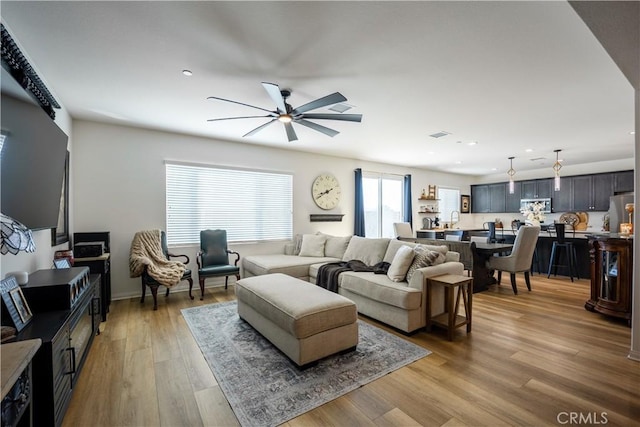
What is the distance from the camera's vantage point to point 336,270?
151 inches

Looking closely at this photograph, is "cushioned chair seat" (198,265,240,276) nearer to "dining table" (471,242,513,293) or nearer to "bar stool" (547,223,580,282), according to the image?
"dining table" (471,242,513,293)

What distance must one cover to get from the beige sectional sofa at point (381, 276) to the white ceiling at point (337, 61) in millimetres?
1811

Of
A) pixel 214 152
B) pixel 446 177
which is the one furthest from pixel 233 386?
pixel 446 177

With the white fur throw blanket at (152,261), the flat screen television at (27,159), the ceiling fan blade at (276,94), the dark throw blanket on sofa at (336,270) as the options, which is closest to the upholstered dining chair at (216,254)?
the white fur throw blanket at (152,261)

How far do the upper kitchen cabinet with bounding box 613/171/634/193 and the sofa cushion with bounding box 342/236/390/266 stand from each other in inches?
251

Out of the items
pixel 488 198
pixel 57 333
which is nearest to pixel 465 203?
pixel 488 198

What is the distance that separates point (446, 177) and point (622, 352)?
6.78m

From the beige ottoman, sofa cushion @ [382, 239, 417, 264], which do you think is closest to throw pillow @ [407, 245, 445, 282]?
sofa cushion @ [382, 239, 417, 264]

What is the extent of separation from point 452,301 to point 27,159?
3551mm

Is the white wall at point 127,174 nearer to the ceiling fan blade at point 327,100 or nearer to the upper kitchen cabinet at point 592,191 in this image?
the ceiling fan blade at point 327,100

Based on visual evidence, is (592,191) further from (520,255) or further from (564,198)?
(520,255)

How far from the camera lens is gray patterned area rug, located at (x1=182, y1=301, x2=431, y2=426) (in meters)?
1.86

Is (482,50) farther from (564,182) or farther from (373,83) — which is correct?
(564,182)

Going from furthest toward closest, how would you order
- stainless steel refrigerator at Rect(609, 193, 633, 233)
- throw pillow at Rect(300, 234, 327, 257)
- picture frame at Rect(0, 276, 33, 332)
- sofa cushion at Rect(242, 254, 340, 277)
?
throw pillow at Rect(300, 234, 327, 257), stainless steel refrigerator at Rect(609, 193, 633, 233), sofa cushion at Rect(242, 254, 340, 277), picture frame at Rect(0, 276, 33, 332)
